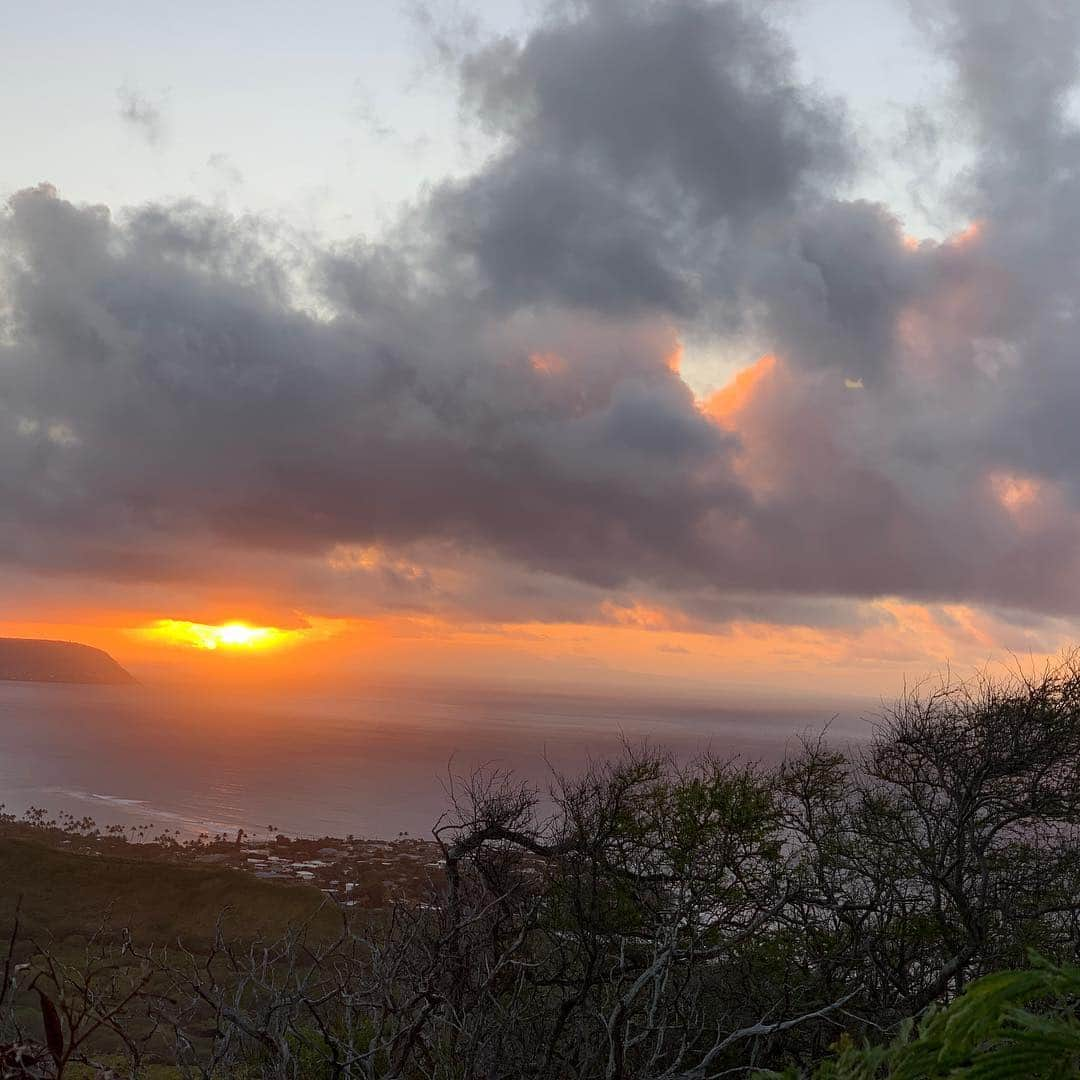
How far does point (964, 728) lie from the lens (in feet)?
56.9

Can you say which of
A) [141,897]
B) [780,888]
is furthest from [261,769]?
[780,888]

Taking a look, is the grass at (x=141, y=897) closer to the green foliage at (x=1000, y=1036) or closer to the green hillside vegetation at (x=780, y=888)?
the green hillside vegetation at (x=780, y=888)

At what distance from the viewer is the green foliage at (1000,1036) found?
1.90 meters

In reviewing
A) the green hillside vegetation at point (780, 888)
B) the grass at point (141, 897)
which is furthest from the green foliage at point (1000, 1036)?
the grass at point (141, 897)

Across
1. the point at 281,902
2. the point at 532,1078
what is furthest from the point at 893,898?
the point at 281,902

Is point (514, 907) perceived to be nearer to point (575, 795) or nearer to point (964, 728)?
point (575, 795)

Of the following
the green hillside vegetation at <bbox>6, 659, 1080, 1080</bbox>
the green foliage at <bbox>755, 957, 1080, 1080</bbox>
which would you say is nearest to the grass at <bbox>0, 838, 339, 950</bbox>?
the green hillside vegetation at <bbox>6, 659, 1080, 1080</bbox>

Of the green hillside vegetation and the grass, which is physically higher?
the green hillside vegetation

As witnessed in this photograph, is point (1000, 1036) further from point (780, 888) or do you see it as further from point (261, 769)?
point (261, 769)

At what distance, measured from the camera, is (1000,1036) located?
6.33 ft

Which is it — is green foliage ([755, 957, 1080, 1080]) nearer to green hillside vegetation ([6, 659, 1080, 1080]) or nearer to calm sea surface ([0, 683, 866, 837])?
green hillside vegetation ([6, 659, 1080, 1080])

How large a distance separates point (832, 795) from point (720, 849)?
9.39ft

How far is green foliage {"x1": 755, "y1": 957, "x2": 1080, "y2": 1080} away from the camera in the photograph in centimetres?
190

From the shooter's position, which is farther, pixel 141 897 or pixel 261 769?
pixel 261 769
